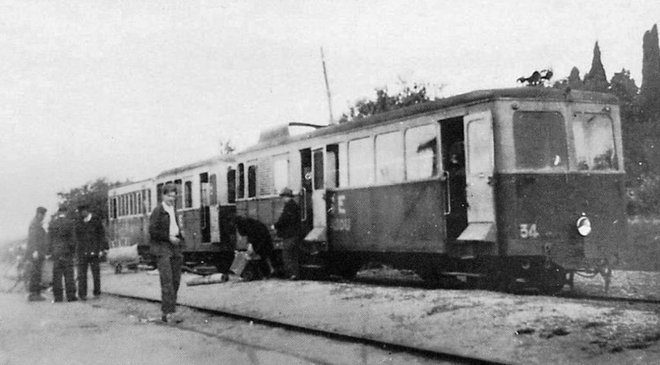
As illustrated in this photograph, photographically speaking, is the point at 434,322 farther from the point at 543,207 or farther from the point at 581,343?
the point at 543,207

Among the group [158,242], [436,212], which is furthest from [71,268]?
[436,212]

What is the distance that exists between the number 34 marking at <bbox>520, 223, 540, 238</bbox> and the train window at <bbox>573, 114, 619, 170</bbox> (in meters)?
1.21

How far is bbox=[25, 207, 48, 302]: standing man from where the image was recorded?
47.3ft

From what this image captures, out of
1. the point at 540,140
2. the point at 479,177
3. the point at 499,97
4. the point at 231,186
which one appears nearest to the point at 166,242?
the point at 479,177

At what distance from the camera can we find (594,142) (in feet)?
36.9

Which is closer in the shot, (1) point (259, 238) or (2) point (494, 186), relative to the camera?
(2) point (494, 186)

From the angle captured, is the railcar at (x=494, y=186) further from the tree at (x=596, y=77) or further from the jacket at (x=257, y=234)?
the tree at (x=596, y=77)

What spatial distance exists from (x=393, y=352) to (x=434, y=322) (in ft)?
4.71

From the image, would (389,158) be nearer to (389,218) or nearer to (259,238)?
(389,218)

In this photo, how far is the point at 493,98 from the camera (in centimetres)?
1077

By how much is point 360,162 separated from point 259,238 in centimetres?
304

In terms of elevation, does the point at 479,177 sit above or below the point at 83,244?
above

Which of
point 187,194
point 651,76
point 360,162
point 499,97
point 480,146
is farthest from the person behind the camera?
point 651,76

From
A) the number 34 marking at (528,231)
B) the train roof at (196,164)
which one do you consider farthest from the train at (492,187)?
the train roof at (196,164)
